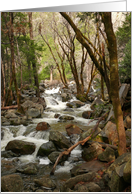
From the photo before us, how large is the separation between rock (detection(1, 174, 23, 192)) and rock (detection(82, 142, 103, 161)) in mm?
2124

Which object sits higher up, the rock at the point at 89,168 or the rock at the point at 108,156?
the rock at the point at 108,156

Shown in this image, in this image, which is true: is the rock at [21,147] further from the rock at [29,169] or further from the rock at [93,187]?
the rock at [93,187]

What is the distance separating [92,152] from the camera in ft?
15.9

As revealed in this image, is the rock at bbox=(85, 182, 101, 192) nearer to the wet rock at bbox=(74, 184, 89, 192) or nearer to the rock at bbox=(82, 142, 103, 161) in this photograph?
the wet rock at bbox=(74, 184, 89, 192)

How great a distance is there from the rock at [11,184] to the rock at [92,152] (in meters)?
2.12

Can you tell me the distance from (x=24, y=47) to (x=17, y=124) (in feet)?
19.9

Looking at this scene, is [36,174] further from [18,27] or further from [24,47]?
[24,47]

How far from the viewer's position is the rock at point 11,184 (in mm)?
3459

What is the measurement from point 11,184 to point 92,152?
8.06 ft

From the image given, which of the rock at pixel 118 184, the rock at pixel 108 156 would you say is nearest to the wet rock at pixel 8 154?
the rock at pixel 108 156

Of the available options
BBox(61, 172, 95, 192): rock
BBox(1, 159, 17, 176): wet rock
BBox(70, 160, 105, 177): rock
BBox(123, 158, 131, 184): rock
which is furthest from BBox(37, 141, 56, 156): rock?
BBox(123, 158, 131, 184): rock

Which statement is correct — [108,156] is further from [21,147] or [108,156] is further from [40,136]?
[40,136]

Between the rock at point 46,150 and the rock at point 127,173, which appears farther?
the rock at point 46,150

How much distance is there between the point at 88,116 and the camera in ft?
33.7
